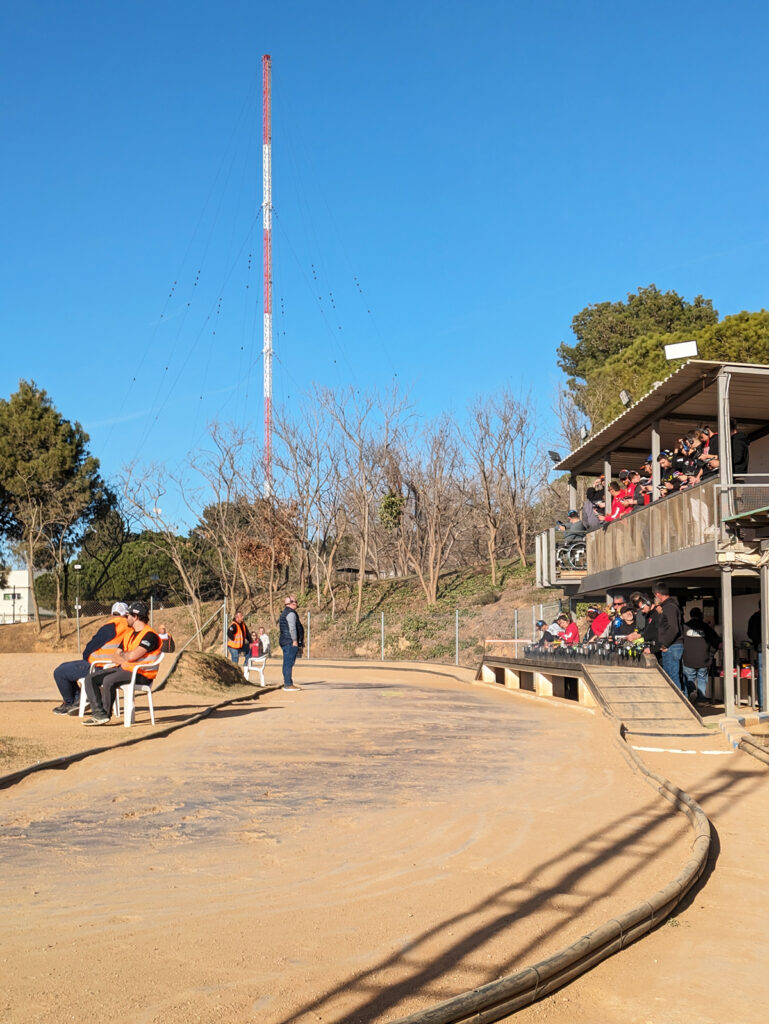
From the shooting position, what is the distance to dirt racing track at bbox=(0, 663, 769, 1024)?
4.13 m

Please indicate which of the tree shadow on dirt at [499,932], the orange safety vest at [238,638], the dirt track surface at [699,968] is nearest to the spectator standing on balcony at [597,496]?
the orange safety vest at [238,638]

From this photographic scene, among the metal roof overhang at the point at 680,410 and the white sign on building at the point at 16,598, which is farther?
the white sign on building at the point at 16,598

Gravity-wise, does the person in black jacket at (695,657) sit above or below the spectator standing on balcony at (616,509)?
below

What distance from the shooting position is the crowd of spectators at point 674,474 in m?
16.8

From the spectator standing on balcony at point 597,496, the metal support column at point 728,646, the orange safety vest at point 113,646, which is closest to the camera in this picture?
the orange safety vest at point 113,646

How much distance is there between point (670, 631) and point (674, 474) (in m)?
3.74

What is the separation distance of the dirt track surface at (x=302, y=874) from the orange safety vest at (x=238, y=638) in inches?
471

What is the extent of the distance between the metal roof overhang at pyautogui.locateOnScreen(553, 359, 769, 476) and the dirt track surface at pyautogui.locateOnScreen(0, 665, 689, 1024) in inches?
304

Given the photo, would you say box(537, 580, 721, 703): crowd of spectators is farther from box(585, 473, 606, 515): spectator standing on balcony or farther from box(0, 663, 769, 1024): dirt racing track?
box(585, 473, 606, 515): spectator standing on balcony

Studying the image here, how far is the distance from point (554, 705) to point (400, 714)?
3.60 meters

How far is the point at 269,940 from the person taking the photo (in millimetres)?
4719

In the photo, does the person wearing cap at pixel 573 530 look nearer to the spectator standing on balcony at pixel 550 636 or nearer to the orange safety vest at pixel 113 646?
the spectator standing on balcony at pixel 550 636

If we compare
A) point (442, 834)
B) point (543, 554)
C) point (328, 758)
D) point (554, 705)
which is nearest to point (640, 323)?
point (543, 554)

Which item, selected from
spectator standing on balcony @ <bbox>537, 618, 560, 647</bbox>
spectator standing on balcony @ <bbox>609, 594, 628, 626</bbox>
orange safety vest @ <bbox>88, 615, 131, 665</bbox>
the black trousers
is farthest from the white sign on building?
orange safety vest @ <bbox>88, 615, 131, 665</bbox>
